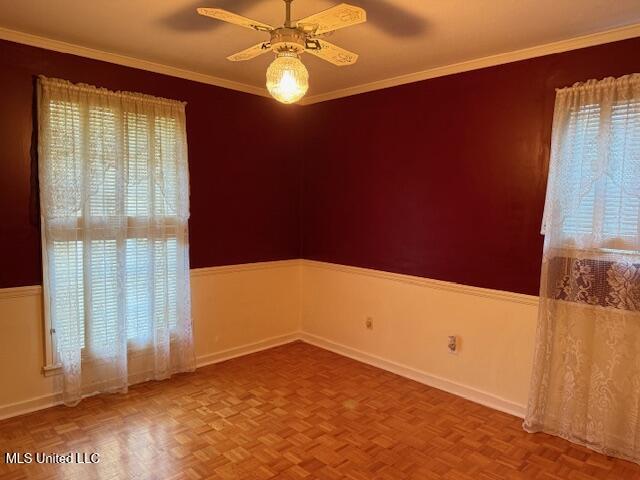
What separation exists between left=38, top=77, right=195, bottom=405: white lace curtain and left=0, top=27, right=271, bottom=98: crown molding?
0.80ft

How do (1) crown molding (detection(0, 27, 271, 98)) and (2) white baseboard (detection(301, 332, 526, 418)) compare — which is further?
(2) white baseboard (detection(301, 332, 526, 418))

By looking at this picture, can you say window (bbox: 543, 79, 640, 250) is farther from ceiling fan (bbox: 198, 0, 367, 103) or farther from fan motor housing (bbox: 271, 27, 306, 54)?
fan motor housing (bbox: 271, 27, 306, 54)

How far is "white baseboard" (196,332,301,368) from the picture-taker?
12.8 ft

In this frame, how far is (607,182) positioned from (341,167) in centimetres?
223

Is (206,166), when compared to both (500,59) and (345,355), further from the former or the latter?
(500,59)

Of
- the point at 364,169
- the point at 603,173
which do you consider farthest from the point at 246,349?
the point at 603,173

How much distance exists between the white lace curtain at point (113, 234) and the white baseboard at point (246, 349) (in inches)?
9.9

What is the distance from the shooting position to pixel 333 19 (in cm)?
187

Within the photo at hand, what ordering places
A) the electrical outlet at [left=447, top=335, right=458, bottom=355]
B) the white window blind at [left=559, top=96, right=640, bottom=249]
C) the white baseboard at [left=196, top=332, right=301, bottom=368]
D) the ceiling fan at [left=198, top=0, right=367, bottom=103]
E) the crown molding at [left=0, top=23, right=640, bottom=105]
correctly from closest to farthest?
the ceiling fan at [left=198, top=0, right=367, bottom=103] < the white window blind at [left=559, top=96, right=640, bottom=249] < the crown molding at [left=0, top=23, right=640, bottom=105] < the electrical outlet at [left=447, top=335, right=458, bottom=355] < the white baseboard at [left=196, top=332, right=301, bottom=368]

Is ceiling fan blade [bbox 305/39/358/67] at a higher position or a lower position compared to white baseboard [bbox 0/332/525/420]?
higher

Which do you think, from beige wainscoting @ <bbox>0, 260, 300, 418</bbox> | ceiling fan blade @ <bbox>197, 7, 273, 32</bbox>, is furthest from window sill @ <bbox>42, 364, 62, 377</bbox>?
ceiling fan blade @ <bbox>197, 7, 273, 32</bbox>

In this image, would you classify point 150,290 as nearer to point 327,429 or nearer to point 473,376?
point 327,429

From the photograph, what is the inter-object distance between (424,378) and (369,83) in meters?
2.53

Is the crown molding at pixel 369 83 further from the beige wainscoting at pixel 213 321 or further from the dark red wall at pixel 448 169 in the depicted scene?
the beige wainscoting at pixel 213 321
